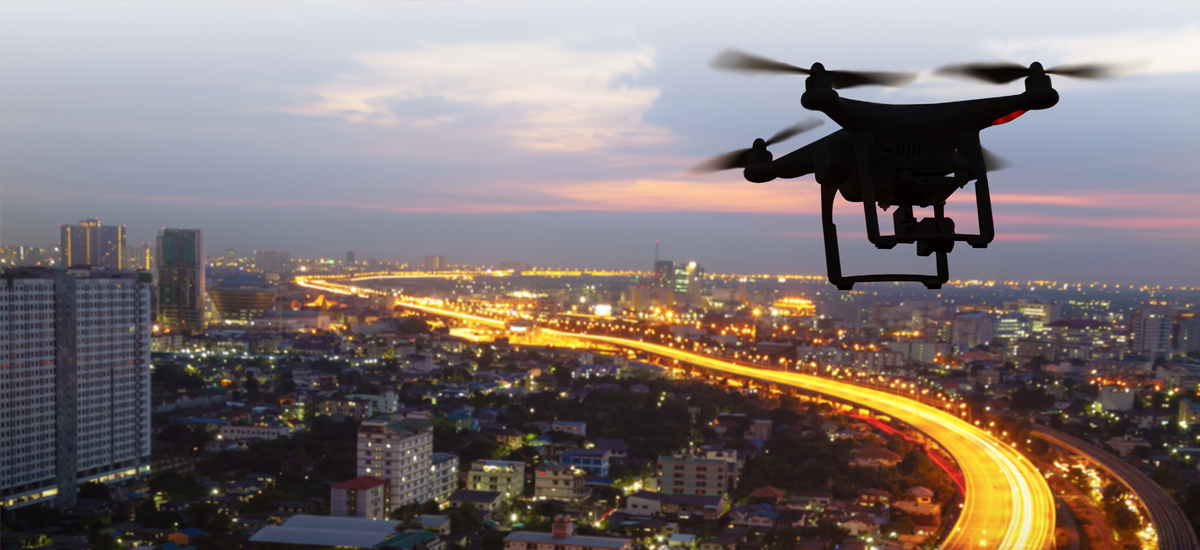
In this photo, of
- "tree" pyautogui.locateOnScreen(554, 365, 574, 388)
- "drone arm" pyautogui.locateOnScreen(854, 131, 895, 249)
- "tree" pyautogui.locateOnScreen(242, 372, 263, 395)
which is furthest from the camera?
"tree" pyautogui.locateOnScreen(554, 365, 574, 388)

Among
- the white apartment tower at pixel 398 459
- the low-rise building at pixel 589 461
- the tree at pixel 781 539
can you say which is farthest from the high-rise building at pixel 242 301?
the tree at pixel 781 539

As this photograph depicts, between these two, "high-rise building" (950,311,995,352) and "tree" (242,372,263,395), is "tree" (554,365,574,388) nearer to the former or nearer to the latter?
"tree" (242,372,263,395)

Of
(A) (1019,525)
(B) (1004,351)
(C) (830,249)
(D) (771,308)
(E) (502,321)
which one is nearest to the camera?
(C) (830,249)

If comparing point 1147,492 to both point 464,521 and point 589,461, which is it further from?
point 464,521

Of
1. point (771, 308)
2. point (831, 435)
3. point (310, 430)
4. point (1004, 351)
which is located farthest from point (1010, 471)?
point (771, 308)

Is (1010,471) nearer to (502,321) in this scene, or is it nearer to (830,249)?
(830,249)

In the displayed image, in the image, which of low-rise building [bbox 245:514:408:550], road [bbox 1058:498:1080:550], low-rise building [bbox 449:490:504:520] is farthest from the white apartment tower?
road [bbox 1058:498:1080:550]
